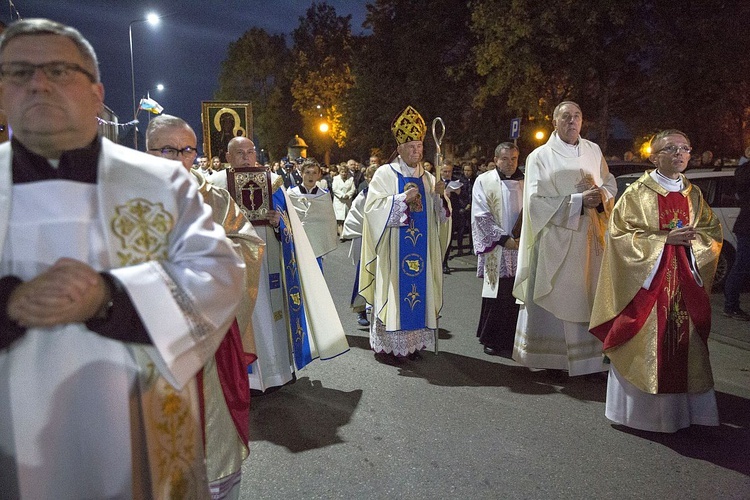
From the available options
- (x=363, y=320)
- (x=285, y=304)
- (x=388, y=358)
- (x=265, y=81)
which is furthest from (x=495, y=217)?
(x=265, y=81)

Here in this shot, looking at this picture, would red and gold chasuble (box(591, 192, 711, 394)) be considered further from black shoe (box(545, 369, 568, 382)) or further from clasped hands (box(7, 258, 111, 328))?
clasped hands (box(7, 258, 111, 328))

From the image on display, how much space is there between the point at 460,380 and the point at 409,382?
1.53 ft

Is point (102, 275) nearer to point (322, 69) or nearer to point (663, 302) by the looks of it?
point (663, 302)

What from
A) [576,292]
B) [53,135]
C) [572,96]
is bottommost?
[576,292]

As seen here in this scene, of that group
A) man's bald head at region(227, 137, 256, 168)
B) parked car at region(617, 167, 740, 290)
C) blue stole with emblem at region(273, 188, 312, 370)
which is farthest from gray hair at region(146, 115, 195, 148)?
parked car at region(617, 167, 740, 290)

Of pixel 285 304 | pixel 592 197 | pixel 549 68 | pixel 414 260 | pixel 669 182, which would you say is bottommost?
pixel 285 304

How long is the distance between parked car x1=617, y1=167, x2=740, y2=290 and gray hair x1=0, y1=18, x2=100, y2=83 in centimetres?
933

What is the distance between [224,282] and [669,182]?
368 centimetres

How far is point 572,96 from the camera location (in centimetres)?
1958

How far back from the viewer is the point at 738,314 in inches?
295

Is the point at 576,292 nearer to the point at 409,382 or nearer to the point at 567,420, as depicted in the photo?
the point at 567,420

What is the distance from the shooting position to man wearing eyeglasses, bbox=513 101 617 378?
5.22 m

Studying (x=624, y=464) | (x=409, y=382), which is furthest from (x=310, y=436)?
(x=624, y=464)

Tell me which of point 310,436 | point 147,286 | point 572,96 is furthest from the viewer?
point 572,96
